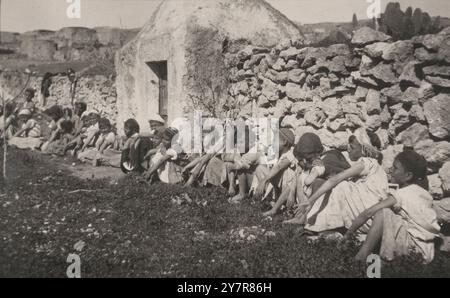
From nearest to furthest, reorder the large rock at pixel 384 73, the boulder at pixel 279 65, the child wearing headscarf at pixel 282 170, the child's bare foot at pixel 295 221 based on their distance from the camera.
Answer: the large rock at pixel 384 73, the child's bare foot at pixel 295 221, the child wearing headscarf at pixel 282 170, the boulder at pixel 279 65

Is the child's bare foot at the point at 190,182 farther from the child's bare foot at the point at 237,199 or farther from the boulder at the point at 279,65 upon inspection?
the boulder at the point at 279,65

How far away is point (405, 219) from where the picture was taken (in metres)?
3.73

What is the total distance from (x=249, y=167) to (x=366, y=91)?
1.83 metres

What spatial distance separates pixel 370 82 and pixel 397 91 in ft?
1.48

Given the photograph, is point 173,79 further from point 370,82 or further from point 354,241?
point 354,241

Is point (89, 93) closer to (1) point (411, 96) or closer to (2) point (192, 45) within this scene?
(2) point (192, 45)

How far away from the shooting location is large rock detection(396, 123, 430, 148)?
13.6 ft

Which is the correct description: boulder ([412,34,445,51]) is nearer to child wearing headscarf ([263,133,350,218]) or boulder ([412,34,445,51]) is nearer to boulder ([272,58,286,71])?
child wearing headscarf ([263,133,350,218])

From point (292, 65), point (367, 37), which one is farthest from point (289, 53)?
point (367, 37)

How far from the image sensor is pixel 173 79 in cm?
784

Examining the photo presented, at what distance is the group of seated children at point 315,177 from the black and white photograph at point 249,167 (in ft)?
0.06

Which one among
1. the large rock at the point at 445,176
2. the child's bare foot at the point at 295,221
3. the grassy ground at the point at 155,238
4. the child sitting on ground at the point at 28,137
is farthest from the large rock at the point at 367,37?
the child sitting on ground at the point at 28,137

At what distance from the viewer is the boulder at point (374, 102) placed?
481cm

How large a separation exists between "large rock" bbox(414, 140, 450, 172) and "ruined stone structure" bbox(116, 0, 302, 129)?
4.28 metres
